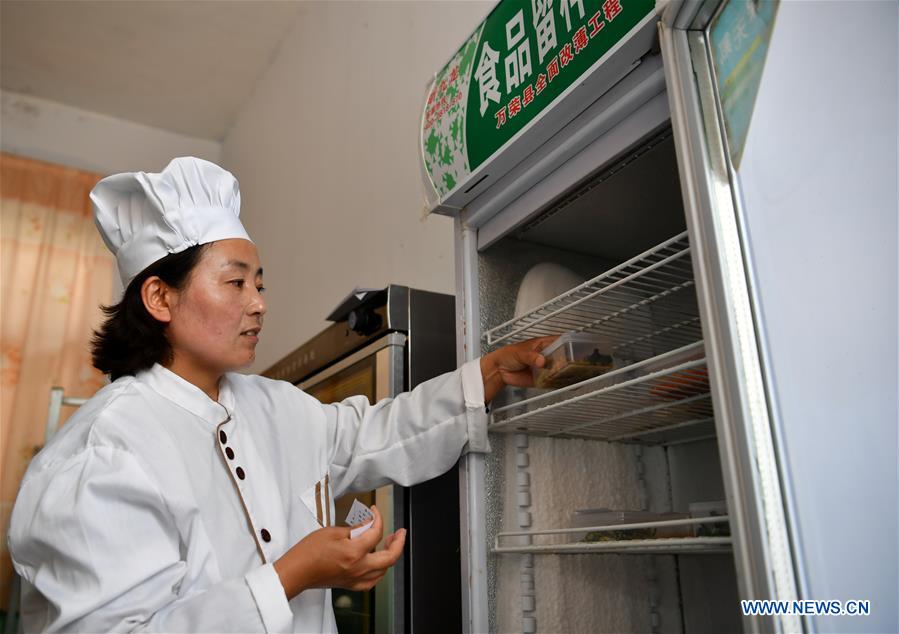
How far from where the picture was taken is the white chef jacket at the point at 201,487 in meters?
0.96

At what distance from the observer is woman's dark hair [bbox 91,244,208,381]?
1307 mm

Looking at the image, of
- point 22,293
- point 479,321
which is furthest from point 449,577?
point 22,293

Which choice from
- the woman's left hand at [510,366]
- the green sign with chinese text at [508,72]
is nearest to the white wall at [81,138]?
the green sign with chinese text at [508,72]

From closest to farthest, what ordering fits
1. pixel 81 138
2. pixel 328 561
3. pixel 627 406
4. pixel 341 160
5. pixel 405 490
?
pixel 328 561, pixel 627 406, pixel 405 490, pixel 341 160, pixel 81 138

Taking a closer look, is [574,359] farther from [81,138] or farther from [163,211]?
[81,138]

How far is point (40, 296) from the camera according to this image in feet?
11.3

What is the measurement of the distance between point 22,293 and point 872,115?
355 centimetres

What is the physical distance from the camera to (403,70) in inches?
92.0

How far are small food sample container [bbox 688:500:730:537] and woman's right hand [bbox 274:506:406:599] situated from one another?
16.4 inches

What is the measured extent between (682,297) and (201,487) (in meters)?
0.85

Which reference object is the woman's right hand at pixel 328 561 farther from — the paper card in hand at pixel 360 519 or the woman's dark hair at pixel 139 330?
the woman's dark hair at pixel 139 330

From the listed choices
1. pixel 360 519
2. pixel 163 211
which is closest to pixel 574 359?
pixel 360 519

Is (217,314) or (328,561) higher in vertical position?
(217,314)

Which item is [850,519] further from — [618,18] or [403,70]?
[403,70]
